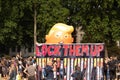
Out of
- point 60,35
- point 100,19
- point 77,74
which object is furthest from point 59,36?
point 100,19

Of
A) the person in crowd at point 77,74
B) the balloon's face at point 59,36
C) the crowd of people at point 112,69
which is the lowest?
the crowd of people at point 112,69

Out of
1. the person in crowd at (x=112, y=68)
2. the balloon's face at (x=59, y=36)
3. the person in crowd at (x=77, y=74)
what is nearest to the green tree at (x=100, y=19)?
the balloon's face at (x=59, y=36)

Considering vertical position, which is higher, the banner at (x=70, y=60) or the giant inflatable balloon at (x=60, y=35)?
the giant inflatable balloon at (x=60, y=35)

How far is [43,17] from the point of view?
196 ft

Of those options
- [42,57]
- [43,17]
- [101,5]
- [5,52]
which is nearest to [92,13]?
[101,5]

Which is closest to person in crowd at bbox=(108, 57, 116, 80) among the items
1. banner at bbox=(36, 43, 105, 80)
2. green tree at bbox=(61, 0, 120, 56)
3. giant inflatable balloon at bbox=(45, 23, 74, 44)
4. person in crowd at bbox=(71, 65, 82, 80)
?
giant inflatable balloon at bbox=(45, 23, 74, 44)

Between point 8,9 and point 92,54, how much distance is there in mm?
30561

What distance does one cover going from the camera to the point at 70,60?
98.4 feet

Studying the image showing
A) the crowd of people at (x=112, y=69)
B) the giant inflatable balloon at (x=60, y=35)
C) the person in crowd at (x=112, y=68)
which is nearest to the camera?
the crowd of people at (x=112, y=69)

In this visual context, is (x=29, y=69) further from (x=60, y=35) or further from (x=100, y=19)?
(x=100, y=19)

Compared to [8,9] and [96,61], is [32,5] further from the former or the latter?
[96,61]

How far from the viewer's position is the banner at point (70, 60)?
29.3m

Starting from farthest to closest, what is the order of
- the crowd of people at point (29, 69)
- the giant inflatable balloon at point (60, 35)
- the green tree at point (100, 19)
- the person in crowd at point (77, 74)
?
the green tree at point (100, 19)
the giant inflatable balloon at point (60, 35)
the crowd of people at point (29, 69)
the person in crowd at point (77, 74)

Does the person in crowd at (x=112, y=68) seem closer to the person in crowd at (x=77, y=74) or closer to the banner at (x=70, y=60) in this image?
the banner at (x=70, y=60)
